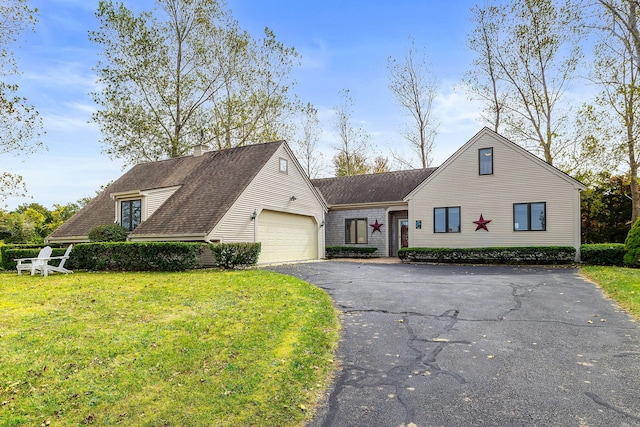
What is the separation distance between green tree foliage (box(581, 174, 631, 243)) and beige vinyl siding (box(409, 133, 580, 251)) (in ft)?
23.0

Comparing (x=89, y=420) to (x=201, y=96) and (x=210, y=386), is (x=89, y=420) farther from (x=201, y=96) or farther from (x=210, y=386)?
(x=201, y=96)

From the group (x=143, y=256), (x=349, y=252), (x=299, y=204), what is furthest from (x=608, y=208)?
(x=143, y=256)

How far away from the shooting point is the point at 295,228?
1916 cm

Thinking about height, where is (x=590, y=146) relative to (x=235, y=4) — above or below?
below

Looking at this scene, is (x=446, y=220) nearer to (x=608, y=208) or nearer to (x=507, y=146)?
(x=507, y=146)

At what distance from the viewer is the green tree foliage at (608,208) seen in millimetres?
21594

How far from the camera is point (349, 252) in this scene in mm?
22062

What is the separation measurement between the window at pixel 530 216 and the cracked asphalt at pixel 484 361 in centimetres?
893

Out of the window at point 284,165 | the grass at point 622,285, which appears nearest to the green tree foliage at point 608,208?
the grass at point 622,285

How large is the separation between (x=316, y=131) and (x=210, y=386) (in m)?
33.5

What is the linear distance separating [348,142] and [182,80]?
16.2m

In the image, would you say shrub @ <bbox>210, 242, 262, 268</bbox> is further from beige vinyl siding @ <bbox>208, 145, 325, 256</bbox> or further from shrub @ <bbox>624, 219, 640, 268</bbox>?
shrub @ <bbox>624, 219, 640, 268</bbox>

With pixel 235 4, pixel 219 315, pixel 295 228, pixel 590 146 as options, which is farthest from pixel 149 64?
pixel 590 146

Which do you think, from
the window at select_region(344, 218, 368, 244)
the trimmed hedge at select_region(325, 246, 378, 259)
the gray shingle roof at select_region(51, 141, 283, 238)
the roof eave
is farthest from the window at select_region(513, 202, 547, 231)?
the gray shingle roof at select_region(51, 141, 283, 238)
